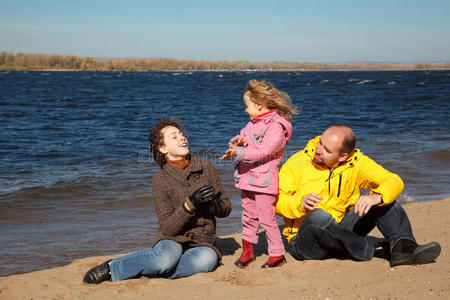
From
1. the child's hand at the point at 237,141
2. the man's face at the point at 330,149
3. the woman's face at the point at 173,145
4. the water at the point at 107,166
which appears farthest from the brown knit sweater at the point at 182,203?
the water at the point at 107,166

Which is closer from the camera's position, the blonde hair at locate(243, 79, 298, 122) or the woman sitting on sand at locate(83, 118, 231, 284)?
the woman sitting on sand at locate(83, 118, 231, 284)

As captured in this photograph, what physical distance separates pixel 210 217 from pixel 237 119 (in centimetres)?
1424

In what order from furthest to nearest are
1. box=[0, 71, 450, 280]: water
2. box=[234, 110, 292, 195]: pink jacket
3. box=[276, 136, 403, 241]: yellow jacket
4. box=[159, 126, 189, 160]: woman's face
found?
box=[0, 71, 450, 280]: water < box=[159, 126, 189, 160]: woman's face < box=[234, 110, 292, 195]: pink jacket < box=[276, 136, 403, 241]: yellow jacket

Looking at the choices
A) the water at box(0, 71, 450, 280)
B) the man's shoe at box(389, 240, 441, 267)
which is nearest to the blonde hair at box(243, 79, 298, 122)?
the man's shoe at box(389, 240, 441, 267)

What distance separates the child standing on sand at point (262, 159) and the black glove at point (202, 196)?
1.14 ft

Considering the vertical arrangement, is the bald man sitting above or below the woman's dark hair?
below

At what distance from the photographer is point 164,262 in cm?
352

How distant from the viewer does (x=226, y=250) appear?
4.57 m

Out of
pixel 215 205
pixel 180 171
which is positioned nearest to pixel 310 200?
pixel 215 205

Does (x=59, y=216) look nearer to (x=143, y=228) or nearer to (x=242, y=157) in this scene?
(x=143, y=228)

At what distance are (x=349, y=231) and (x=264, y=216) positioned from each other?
687 millimetres

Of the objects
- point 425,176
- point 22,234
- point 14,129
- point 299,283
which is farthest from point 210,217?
point 14,129

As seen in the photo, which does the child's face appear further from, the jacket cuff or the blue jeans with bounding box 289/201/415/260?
the blue jeans with bounding box 289/201/415/260

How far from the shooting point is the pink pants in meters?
3.78
